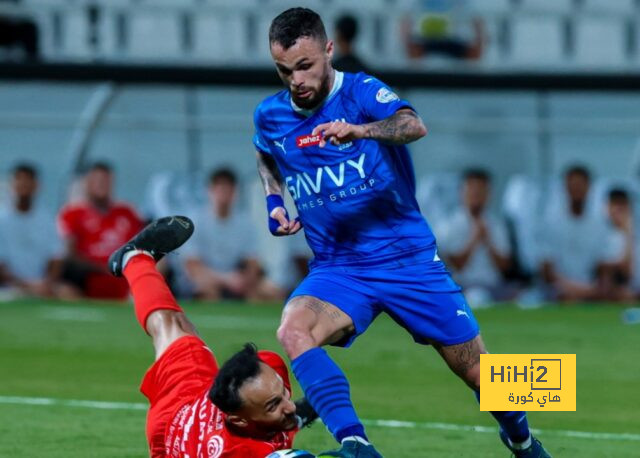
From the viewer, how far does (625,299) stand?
57.3 feet

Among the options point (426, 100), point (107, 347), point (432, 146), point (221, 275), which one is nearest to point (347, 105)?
point (107, 347)

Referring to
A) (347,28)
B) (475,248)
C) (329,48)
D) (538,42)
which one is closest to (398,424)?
(329,48)

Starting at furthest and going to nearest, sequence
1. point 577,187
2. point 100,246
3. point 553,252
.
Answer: point 553,252
point 577,187
point 100,246

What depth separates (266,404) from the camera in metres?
6.58

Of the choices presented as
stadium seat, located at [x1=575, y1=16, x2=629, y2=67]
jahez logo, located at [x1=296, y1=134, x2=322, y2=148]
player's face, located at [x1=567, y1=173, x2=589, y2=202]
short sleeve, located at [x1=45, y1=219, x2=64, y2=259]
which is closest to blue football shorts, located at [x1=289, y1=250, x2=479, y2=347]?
jahez logo, located at [x1=296, y1=134, x2=322, y2=148]

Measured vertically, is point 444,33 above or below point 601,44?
above

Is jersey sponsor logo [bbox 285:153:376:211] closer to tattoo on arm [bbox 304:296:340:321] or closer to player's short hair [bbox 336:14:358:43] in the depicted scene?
tattoo on arm [bbox 304:296:340:321]

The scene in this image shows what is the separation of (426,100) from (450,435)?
62.3 feet

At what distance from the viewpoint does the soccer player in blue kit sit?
22.9 feet

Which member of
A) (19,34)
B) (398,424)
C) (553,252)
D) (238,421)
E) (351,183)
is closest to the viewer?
(238,421)

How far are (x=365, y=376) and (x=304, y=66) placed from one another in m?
4.85

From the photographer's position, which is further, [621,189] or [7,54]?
[7,54]

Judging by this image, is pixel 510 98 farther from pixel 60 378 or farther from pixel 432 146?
pixel 60 378

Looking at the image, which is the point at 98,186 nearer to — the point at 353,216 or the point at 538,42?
the point at 538,42
